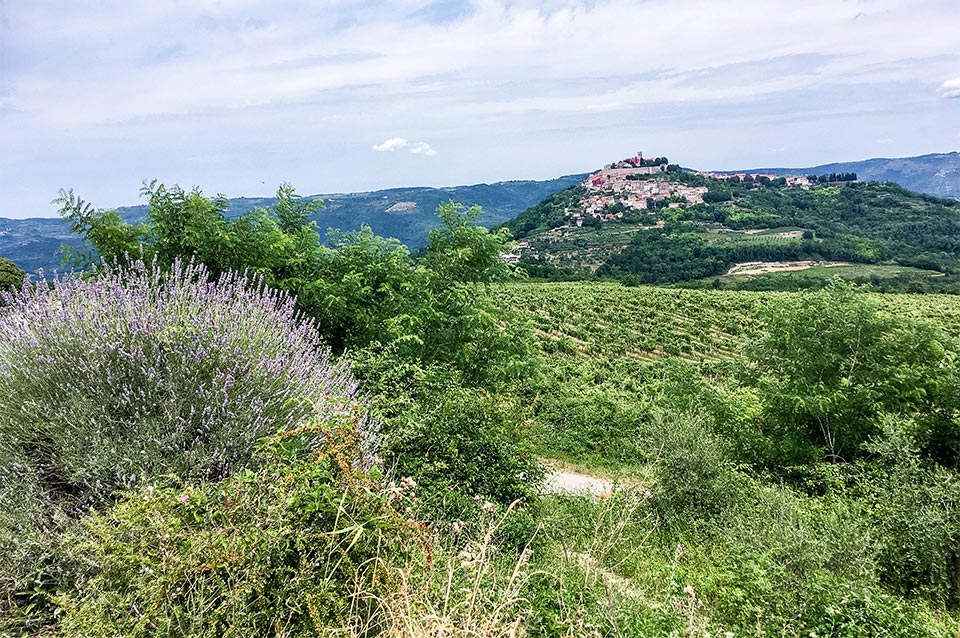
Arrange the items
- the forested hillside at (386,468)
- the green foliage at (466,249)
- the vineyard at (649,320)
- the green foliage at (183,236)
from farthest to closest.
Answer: the vineyard at (649,320), the green foliage at (466,249), the green foliage at (183,236), the forested hillside at (386,468)

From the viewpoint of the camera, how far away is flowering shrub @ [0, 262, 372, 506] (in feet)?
12.3

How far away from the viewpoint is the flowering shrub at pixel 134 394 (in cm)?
374

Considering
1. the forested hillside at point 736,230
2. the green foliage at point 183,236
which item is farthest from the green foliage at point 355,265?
the forested hillside at point 736,230

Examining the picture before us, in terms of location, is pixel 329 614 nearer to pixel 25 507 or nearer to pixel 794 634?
A: pixel 25 507

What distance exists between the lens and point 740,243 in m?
107

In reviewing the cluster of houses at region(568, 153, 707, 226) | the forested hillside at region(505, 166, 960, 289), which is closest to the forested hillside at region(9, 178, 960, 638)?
the forested hillside at region(505, 166, 960, 289)

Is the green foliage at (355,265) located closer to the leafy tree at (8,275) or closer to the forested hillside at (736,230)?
the leafy tree at (8,275)

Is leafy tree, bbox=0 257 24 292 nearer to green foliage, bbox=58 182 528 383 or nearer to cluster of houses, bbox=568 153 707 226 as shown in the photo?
green foliage, bbox=58 182 528 383

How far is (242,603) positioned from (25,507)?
2112mm

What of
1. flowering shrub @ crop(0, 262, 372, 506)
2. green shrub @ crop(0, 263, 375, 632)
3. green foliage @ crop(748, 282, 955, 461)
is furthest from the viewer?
green foliage @ crop(748, 282, 955, 461)

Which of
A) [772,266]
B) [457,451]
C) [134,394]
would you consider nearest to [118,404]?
[134,394]

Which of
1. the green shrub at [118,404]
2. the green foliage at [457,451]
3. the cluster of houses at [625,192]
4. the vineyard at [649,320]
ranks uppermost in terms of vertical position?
the cluster of houses at [625,192]

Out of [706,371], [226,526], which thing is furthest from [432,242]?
[706,371]

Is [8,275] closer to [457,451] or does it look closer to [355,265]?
[355,265]
